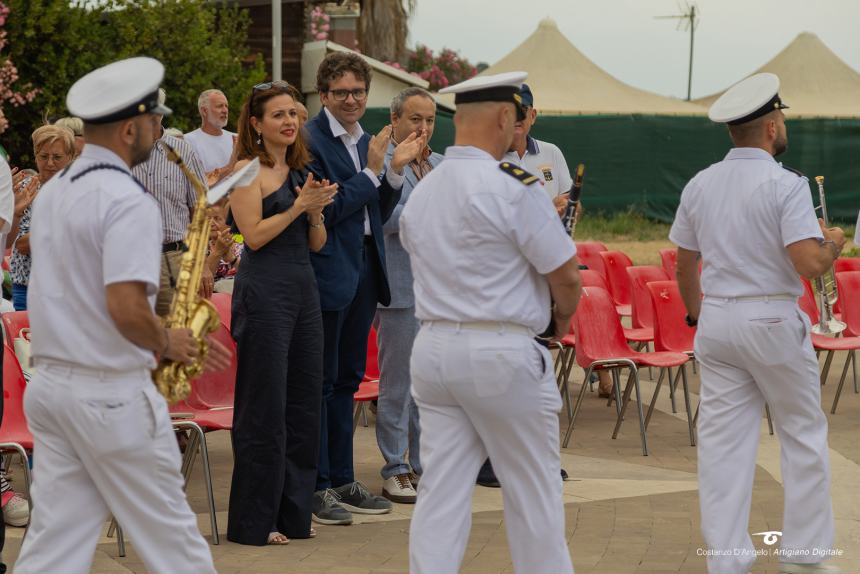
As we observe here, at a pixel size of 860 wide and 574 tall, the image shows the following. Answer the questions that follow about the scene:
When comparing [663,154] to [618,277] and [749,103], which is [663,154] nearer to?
[618,277]

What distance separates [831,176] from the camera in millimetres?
25062

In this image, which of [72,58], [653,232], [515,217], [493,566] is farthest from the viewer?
[653,232]

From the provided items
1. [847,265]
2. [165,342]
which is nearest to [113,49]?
[847,265]

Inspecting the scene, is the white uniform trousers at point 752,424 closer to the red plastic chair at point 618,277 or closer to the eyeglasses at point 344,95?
the eyeglasses at point 344,95

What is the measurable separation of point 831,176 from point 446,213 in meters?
21.6

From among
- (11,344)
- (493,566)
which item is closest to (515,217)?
(493,566)

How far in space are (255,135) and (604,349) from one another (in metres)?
3.69

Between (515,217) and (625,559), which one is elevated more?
(515,217)

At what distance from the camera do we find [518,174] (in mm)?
4676

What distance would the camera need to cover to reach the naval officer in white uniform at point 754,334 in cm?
561

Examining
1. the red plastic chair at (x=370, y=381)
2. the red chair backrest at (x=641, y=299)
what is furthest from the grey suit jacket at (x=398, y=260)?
the red chair backrest at (x=641, y=299)

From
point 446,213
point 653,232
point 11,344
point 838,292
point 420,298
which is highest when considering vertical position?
point 446,213

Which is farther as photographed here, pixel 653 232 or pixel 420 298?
pixel 653 232

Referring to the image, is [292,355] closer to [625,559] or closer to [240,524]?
[240,524]
